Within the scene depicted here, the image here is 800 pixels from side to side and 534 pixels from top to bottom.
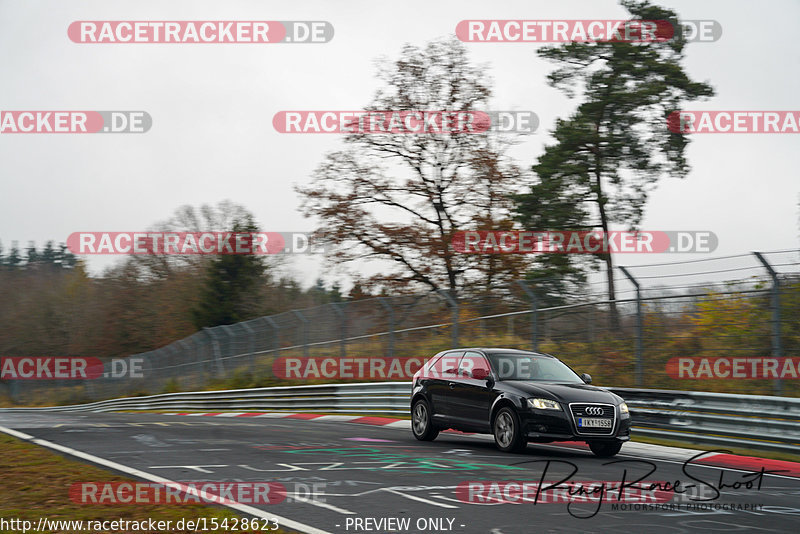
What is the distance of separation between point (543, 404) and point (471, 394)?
1.59 meters

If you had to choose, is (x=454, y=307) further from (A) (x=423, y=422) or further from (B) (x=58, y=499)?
(B) (x=58, y=499)

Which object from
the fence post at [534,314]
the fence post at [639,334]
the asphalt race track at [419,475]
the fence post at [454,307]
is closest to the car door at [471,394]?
the asphalt race track at [419,475]

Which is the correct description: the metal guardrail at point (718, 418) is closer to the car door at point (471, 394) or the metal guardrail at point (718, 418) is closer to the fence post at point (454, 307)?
the car door at point (471, 394)

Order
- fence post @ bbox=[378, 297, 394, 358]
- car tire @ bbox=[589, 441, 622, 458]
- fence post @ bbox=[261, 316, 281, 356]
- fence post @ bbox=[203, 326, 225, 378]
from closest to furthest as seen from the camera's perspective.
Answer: car tire @ bbox=[589, 441, 622, 458]
fence post @ bbox=[378, 297, 394, 358]
fence post @ bbox=[261, 316, 281, 356]
fence post @ bbox=[203, 326, 225, 378]

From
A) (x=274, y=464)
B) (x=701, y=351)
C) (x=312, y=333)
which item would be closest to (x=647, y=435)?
(x=701, y=351)

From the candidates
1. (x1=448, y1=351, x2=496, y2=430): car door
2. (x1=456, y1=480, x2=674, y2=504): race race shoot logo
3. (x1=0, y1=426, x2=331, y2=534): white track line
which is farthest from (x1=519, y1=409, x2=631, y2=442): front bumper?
(x1=0, y1=426, x2=331, y2=534): white track line

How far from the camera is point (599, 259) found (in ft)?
101

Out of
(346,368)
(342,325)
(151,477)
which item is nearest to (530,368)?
(151,477)

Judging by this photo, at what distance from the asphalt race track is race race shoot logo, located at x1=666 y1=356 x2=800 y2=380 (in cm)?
207

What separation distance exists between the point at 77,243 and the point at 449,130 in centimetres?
1416

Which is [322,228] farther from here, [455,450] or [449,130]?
[455,450]

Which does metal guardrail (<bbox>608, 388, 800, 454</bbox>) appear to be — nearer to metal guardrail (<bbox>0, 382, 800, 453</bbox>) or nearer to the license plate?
metal guardrail (<bbox>0, 382, 800, 453</bbox>)

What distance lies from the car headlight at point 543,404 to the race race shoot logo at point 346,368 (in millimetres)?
9952

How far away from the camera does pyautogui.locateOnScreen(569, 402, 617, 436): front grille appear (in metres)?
11.5
